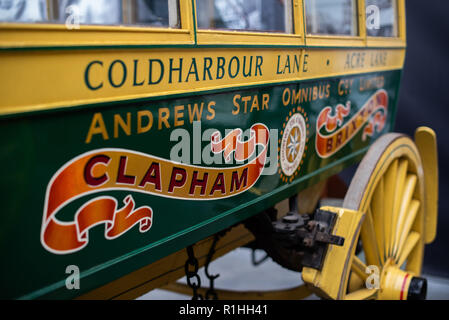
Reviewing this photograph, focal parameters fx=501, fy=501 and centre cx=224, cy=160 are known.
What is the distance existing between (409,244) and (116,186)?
1815mm

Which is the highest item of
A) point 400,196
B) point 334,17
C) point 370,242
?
point 334,17

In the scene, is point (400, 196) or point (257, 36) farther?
point (400, 196)

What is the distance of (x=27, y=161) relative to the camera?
88 cm


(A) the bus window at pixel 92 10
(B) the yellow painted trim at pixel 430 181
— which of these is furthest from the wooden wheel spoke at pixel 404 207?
(A) the bus window at pixel 92 10

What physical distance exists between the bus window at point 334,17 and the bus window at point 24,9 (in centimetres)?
115

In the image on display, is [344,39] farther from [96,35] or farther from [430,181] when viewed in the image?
[96,35]

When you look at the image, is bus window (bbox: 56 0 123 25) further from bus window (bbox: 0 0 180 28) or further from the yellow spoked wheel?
the yellow spoked wheel

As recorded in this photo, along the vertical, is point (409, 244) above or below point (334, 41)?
below

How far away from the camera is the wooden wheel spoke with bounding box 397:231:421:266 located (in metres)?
2.32

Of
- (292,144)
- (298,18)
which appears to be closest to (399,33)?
(298,18)

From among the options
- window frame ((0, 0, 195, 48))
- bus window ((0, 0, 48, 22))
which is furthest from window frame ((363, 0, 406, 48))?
bus window ((0, 0, 48, 22))

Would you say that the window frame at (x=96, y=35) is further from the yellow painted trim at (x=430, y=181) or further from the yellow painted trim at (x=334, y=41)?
the yellow painted trim at (x=430, y=181)

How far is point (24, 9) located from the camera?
209 cm

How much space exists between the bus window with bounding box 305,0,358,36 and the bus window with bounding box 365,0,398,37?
3.3 inches
